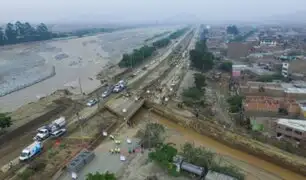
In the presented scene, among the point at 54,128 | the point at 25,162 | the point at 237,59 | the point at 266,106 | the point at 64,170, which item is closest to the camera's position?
the point at 64,170

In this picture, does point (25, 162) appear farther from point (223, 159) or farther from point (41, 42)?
point (41, 42)

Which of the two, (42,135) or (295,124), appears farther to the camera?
(295,124)

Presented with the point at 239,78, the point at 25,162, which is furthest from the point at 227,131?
the point at 239,78

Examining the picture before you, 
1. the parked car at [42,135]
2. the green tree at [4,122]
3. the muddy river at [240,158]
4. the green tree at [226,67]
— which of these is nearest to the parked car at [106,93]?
the muddy river at [240,158]

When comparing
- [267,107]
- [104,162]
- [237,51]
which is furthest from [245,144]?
[237,51]

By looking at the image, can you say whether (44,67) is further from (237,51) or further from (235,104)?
(237,51)

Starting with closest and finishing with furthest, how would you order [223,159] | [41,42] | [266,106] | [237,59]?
[223,159], [266,106], [237,59], [41,42]

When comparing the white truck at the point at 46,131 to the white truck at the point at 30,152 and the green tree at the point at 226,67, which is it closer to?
the white truck at the point at 30,152

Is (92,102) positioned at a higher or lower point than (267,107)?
higher
